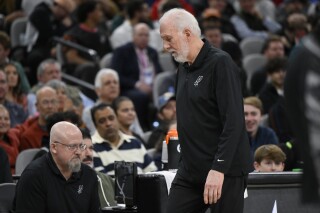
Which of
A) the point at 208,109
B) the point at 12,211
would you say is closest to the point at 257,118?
the point at 12,211

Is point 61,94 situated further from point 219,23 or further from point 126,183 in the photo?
point 219,23

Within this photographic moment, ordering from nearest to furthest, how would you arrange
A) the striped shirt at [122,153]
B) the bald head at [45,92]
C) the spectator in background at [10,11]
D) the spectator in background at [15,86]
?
1. the striped shirt at [122,153]
2. the bald head at [45,92]
3. the spectator in background at [15,86]
4. the spectator in background at [10,11]

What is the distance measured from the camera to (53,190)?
23.5 ft

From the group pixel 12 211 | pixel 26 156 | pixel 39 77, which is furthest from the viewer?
pixel 39 77

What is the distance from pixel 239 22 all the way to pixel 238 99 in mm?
10498

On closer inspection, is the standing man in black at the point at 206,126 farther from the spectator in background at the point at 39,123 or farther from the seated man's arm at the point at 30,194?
the spectator in background at the point at 39,123

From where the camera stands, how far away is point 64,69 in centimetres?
1389

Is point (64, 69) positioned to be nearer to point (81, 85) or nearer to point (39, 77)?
point (81, 85)

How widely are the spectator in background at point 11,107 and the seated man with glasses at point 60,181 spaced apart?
3612 millimetres

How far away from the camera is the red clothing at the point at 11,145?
9.71 m

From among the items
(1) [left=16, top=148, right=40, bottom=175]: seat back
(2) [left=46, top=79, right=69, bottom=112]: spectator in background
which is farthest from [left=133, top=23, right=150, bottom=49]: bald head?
(1) [left=16, top=148, right=40, bottom=175]: seat back

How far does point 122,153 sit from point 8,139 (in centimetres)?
124

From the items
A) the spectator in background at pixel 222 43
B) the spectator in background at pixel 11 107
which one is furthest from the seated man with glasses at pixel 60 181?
the spectator in background at pixel 222 43

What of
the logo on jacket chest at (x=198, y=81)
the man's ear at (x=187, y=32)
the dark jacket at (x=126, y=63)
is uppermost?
the dark jacket at (x=126, y=63)
